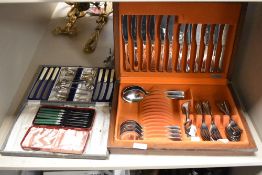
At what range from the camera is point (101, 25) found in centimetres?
126

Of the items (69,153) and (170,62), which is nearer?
(69,153)

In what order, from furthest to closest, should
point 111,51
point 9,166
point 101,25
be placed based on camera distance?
point 101,25
point 111,51
point 9,166

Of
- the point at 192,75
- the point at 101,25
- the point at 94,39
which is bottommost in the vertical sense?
the point at 192,75

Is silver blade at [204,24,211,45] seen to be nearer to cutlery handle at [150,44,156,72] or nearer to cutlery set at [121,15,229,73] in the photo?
cutlery set at [121,15,229,73]

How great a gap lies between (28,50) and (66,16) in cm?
36

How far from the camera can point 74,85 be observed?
3.07 feet

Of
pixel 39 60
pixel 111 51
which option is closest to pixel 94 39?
pixel 111 51

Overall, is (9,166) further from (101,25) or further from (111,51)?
(101,25)

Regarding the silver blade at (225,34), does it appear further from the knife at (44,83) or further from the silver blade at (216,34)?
the knife at (44,83)

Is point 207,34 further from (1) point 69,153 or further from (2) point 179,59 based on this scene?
(1) point 69,153

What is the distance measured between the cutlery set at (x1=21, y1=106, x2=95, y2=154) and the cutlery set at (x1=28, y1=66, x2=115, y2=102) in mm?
52

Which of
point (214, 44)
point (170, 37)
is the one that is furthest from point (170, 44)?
point (214, 44)

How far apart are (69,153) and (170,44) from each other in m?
0.40

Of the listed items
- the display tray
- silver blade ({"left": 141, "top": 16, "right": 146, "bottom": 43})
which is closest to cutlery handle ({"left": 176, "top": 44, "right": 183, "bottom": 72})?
silver blade ({"left": 141, "top": 16, "right": 146, "bottom": 43})
